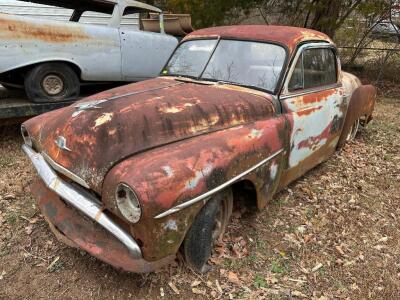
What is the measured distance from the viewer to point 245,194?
3.44 meters

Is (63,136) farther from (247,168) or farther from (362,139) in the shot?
(362,139)

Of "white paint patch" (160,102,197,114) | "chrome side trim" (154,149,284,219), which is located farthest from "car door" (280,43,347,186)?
"white paint patch" (160,102,197,114)

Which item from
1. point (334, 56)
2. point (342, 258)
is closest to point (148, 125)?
point (342, 258)

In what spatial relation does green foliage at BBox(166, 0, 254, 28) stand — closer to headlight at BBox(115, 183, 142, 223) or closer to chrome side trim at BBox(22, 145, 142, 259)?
chrome side trim at BBox(22, 145, 142, 259)

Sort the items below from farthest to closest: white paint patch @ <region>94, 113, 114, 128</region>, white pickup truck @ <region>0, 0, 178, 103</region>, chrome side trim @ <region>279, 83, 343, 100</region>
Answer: white pickup truck @ <region>0, 0, 178, 103</region>
chrome side trim @ <region>279, 83, 343, 100</region>
white paint patch @ <region>94, 113, 114, 128</region>

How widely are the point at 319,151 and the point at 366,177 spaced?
971mm

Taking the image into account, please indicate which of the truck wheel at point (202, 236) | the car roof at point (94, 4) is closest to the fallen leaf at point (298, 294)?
the truck wheel at point (202, 236)

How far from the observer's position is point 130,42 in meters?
5.64

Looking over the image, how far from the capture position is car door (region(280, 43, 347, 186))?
11.9 feet

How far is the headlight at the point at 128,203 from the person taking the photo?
234 cm

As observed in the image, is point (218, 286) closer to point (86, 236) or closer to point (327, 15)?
point (86, 236)

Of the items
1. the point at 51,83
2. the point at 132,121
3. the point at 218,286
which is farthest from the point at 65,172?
the point at 51,83

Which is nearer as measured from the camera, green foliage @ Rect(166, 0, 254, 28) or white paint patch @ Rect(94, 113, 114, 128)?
white paint patch @ Rect(94, 113, 114, 128)

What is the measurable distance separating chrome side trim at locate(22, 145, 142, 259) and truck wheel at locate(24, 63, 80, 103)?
2.03 m
